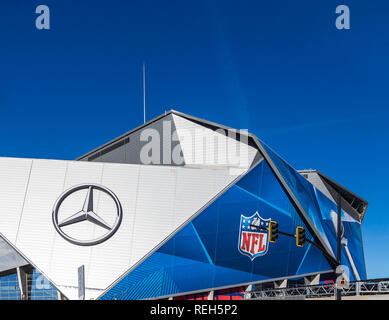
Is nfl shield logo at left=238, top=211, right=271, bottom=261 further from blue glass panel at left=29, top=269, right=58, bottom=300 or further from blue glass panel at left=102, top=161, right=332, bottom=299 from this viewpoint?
blue glass panel at left=29, top=269, right=58, bottom=300

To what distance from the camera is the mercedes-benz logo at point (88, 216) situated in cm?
2870

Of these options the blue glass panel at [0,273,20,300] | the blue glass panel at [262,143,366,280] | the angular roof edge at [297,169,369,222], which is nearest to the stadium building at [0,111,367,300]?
the blue glass panel at [0,273,20,300]

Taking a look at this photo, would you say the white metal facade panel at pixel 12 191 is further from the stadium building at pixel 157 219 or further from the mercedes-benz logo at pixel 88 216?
the mercedes-benz logo at pixel 88 216

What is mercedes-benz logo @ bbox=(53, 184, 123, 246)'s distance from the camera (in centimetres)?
2870

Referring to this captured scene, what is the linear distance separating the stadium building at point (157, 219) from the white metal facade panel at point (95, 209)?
75 mm

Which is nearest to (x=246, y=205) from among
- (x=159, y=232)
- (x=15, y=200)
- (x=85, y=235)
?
(x=159, y=232)

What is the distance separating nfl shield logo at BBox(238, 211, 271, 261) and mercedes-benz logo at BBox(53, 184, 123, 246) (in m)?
A: 10.9

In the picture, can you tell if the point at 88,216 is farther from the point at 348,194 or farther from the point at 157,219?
the point at 348,194

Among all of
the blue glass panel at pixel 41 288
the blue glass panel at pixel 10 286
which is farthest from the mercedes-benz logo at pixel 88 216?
the blue glass panel at pixel 10 286

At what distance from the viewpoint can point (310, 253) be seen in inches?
1556

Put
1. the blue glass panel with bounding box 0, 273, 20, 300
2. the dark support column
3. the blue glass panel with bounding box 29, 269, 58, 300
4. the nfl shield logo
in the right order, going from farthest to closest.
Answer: the nfl shield logo, the blue glass panel with bounding box 0, 273, 20, 300, the blue glass panel with bounding box 29, 269, 58, 300, the dark support column

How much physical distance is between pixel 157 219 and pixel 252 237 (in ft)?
30.0
